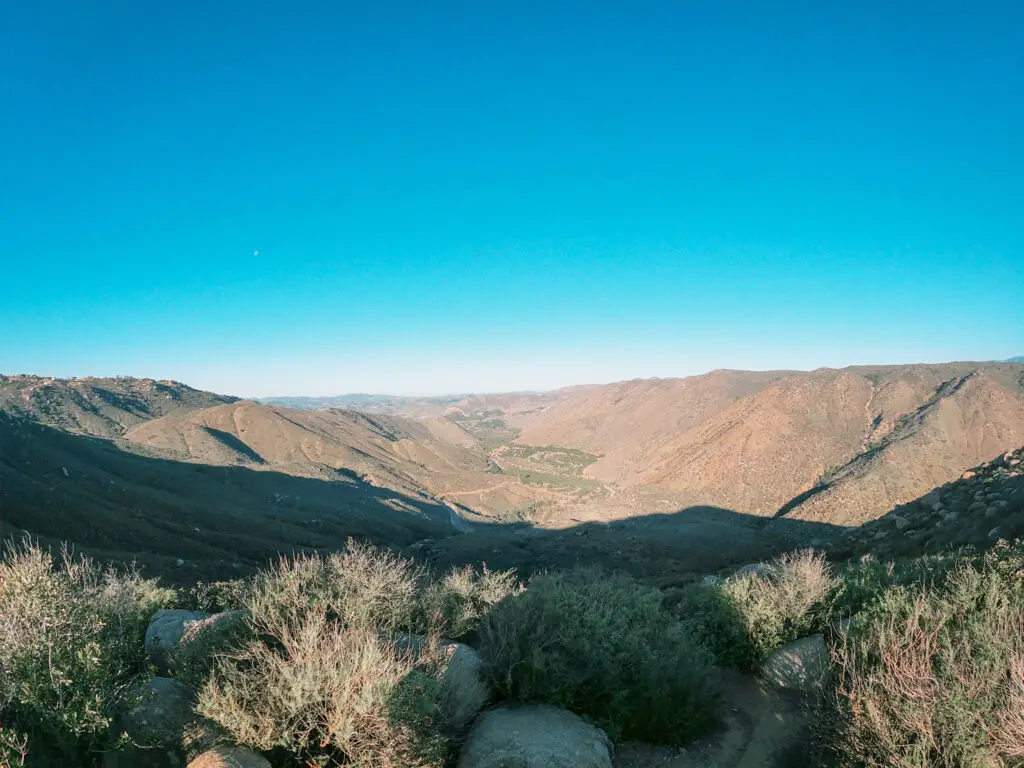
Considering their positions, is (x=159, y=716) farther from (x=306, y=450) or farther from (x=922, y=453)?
(x=306, y=450)

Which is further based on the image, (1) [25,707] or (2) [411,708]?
(2) [411,708]

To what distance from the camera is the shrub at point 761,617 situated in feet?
34.1

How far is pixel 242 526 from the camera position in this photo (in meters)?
51.6

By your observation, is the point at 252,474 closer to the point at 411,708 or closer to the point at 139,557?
the point at 139,557

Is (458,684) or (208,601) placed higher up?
(458,684)

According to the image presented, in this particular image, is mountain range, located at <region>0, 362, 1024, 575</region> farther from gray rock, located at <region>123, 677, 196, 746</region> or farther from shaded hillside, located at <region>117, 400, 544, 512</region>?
gray rock, located at <region>123, 677, 196, 746</region>

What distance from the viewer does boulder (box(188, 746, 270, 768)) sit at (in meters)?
4.89

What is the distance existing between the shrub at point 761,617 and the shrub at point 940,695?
11.5 feet

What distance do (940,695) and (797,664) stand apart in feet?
13.5

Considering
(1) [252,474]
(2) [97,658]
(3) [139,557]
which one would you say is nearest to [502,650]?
(2) [97,658]

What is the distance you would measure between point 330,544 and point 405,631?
48.8 metres

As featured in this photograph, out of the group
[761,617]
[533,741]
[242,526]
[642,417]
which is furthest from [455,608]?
[642,417]

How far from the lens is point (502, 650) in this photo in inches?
295

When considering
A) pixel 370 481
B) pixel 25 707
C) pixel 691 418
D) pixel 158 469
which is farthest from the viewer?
pixel 691 418
